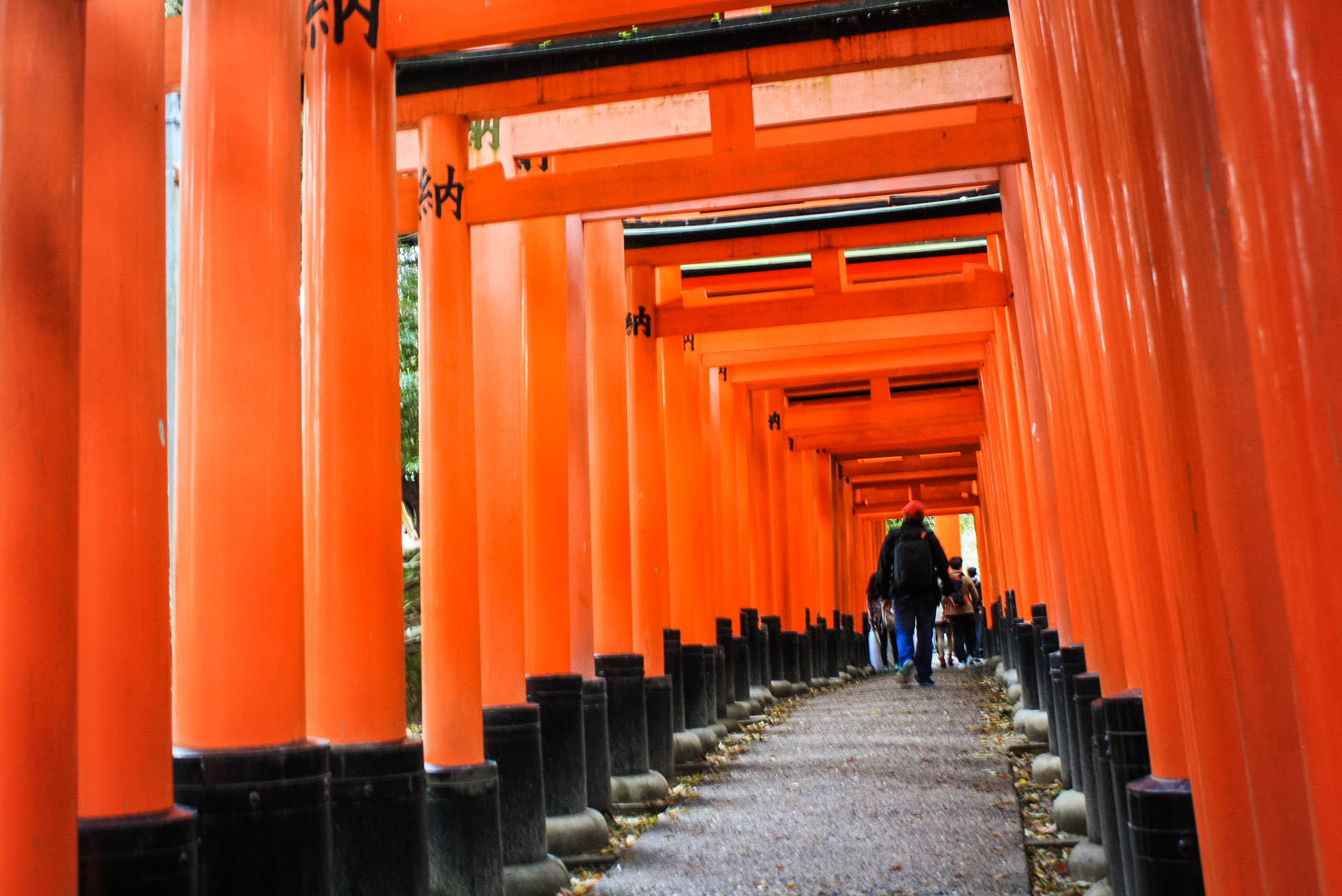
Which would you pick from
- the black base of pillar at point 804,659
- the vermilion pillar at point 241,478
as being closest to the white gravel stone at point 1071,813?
the vermilion pillar at point 241,478

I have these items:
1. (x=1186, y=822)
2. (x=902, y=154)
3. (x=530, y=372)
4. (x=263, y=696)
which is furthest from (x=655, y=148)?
(x=1186, y=822)

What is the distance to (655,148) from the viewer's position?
865 centimetres

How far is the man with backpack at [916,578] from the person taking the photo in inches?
533

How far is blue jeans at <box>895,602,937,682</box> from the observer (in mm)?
13750

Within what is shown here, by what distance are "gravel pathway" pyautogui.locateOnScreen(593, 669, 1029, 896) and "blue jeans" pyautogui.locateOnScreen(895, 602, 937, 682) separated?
11.4ft

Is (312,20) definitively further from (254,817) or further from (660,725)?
(660,725)

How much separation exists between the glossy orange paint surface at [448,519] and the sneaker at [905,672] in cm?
1052

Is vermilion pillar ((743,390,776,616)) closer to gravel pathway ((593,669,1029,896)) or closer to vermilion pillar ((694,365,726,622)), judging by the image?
vermilion pillar ((694,365,726,622))

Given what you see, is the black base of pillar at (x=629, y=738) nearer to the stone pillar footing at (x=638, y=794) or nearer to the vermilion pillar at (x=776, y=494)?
the stone pillar footing at (x=638, y=794)

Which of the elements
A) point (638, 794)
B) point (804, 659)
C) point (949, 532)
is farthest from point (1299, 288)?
point (949, 532)

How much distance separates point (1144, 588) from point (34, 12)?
2.91 meters

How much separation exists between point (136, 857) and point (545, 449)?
13.6 feet

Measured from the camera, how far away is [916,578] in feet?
44.2

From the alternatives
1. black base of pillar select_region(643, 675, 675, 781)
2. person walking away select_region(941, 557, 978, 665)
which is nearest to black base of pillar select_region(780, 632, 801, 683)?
person walking away select_region(941, 557, 978, 665)
